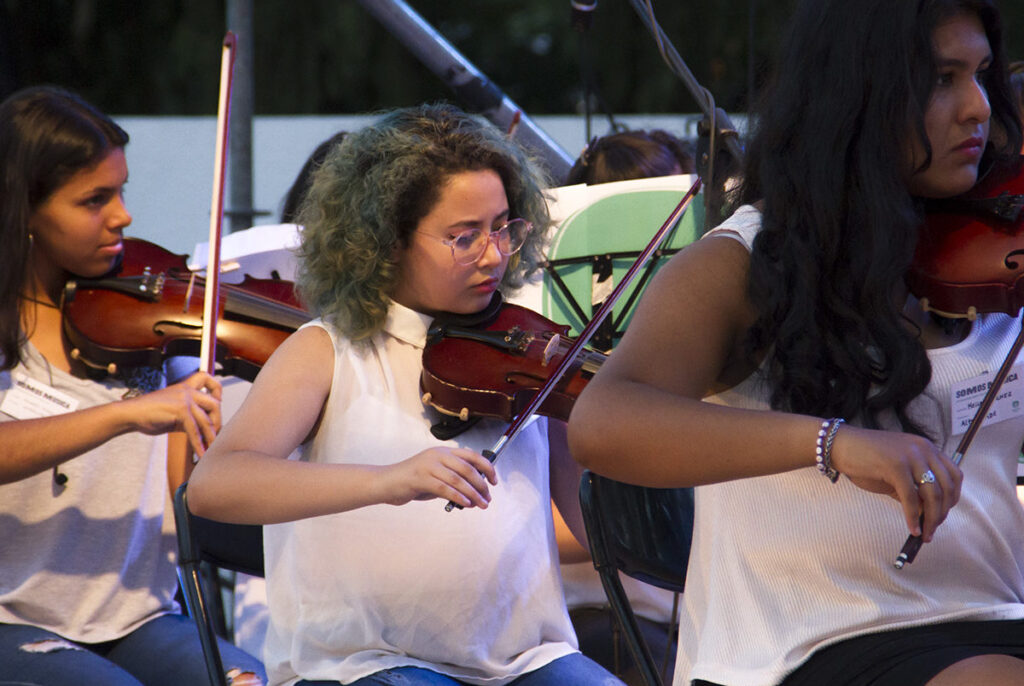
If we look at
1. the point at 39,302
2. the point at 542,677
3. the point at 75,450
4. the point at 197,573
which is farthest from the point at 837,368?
the point at 39,302

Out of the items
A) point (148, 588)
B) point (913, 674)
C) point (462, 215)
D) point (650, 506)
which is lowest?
point (148, 588)

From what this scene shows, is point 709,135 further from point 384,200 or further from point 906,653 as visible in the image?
point 906,653

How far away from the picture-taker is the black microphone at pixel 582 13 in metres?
1.95

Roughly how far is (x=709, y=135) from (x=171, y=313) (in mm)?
934

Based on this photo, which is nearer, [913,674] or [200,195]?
[913,674]

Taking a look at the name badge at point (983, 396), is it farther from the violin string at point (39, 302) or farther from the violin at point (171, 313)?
the violin string at point (39, 302)

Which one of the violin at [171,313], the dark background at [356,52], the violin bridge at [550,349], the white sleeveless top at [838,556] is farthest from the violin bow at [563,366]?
the dark background at [356,52]

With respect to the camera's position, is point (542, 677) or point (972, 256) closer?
point (972, 256)

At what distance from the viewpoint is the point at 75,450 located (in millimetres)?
1598

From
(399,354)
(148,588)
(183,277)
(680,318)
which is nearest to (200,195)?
(183,277)

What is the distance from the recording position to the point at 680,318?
958 millimetres

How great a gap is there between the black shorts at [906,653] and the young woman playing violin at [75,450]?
85cm

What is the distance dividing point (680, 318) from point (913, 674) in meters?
0.33

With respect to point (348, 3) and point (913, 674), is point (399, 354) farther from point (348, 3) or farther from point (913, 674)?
point (348, 3)
